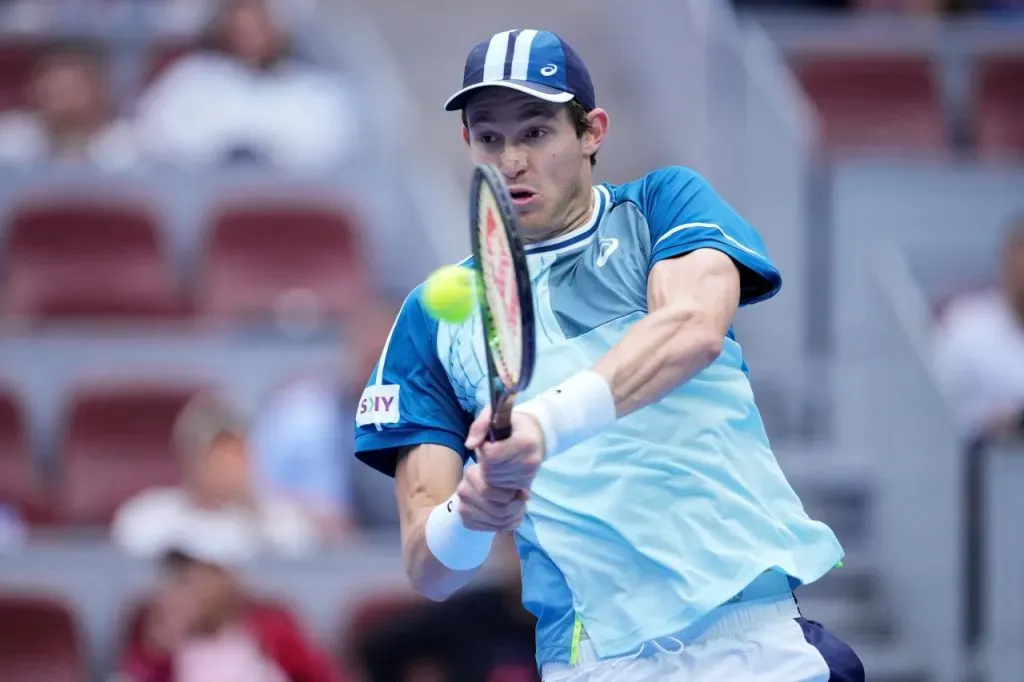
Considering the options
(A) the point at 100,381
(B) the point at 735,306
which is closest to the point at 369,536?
(A) the point at 100,381

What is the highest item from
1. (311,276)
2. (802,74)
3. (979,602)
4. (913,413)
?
(802,74)

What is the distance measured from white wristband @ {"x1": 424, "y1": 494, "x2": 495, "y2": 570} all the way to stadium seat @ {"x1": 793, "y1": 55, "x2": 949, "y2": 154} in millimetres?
6404

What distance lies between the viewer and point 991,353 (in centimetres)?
746

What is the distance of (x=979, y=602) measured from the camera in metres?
6.60

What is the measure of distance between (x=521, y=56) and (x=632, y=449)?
0.75 meters

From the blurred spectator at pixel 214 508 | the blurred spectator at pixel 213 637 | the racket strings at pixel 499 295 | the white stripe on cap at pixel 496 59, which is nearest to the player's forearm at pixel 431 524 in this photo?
the racket strings at pixel 499 295

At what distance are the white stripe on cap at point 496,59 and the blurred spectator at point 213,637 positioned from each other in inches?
126

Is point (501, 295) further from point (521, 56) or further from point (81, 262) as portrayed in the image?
point (81, 262)

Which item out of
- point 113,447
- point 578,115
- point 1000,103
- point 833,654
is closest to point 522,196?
point 578,115

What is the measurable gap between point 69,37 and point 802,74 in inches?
169

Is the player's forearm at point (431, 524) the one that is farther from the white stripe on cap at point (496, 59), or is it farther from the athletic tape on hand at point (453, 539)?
the white stripe on cap at point (496, 59)

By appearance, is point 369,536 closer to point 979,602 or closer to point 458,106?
point 979,602

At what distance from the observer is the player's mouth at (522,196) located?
120 inches

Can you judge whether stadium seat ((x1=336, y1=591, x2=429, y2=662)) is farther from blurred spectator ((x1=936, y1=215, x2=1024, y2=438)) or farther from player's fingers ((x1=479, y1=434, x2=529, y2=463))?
player's fingers ((x1=479, y1=434, x2=529, y2=463))
